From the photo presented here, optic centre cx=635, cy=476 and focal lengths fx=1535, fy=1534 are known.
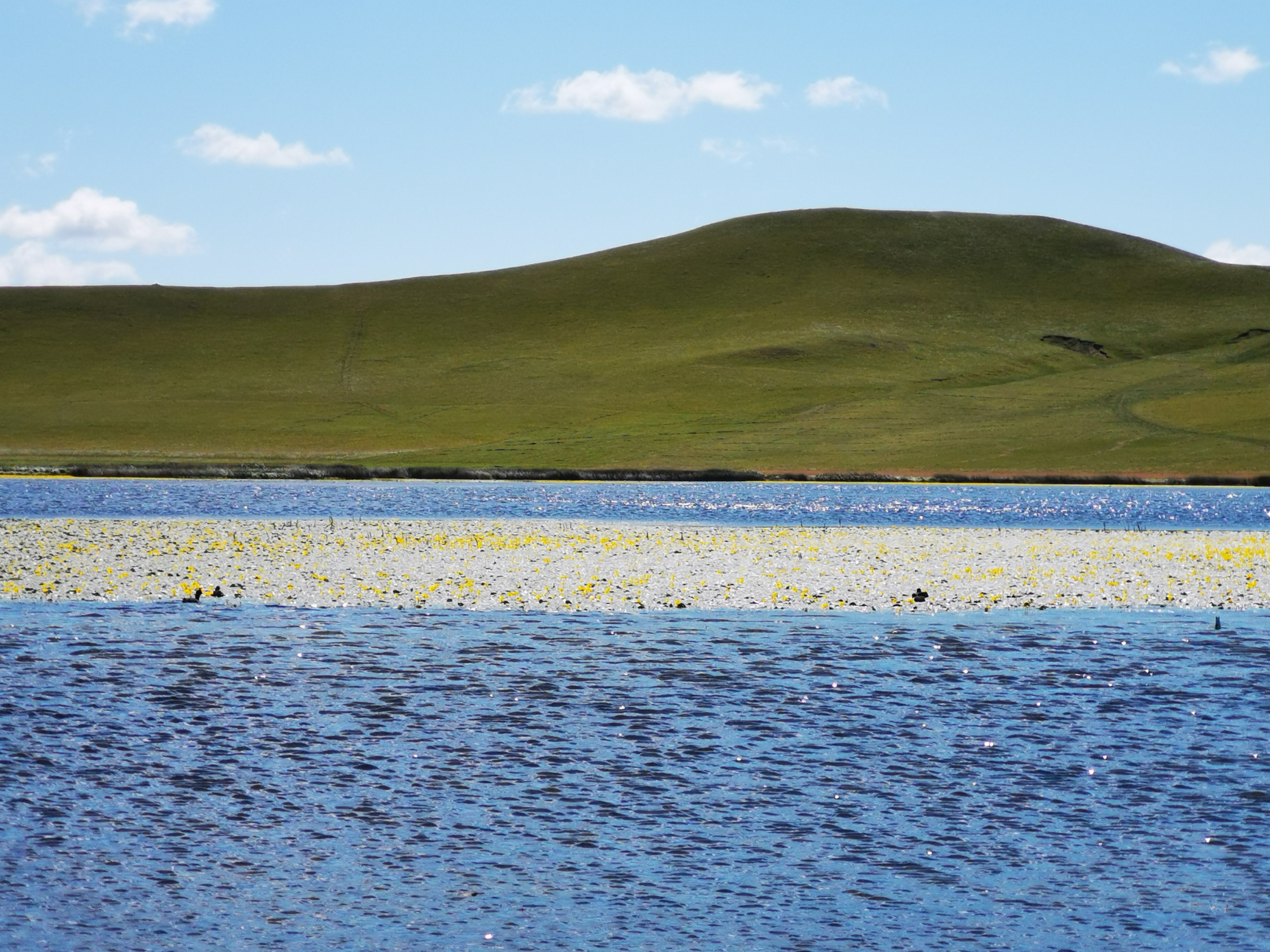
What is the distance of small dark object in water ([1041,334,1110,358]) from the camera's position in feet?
552

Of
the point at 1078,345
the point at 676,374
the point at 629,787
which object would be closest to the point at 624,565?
the point at 629,787

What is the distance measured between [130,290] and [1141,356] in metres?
124

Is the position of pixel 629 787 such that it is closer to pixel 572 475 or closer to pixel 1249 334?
pixel 572 475

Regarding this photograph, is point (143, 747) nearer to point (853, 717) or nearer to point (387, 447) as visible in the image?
point (853, 717)

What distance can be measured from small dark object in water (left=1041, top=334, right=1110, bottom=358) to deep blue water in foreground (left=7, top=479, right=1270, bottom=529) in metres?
70.9

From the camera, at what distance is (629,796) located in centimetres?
1530

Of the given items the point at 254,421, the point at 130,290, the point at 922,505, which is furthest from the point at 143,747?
the point at 130,290

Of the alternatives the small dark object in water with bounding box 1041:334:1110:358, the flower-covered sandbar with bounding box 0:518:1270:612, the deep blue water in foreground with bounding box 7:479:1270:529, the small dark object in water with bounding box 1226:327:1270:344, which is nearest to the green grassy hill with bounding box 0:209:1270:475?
the small dark object in water with bounding box 1041:334:1110:358

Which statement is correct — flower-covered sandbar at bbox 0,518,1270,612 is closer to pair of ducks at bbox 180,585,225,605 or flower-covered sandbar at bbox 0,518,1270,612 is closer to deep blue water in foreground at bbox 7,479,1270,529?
pair of ducks at bbox 180,585,225,605

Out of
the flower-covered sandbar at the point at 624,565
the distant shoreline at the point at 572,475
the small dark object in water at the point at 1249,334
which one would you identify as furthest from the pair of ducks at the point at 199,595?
the small dark object in water at the point at 1249,334

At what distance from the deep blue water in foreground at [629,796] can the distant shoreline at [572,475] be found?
79.9 meters

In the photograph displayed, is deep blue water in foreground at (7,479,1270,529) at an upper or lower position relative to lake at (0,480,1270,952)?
upper

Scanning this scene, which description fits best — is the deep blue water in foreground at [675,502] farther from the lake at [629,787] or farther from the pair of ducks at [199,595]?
the lake at [629,787]

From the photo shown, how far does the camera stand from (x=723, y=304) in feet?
618
